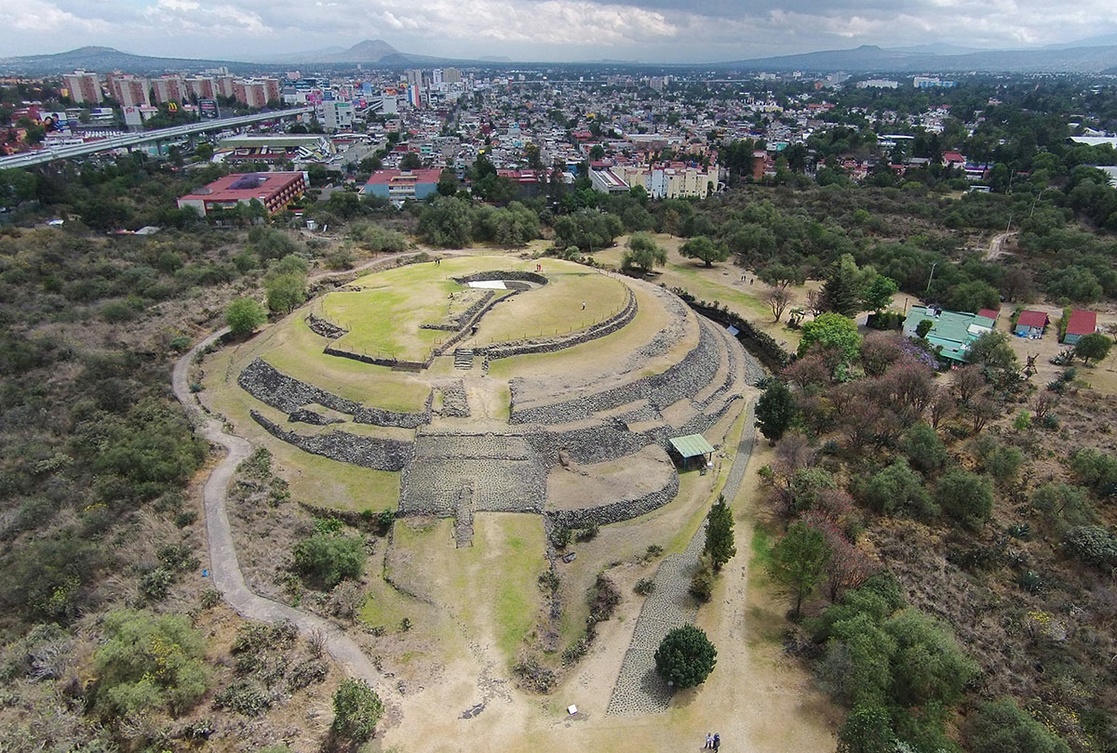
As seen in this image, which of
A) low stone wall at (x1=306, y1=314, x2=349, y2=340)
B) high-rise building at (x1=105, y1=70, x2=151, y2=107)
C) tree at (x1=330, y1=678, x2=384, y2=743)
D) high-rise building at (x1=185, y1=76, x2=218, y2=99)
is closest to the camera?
tree at (x1=330, y1=678, x2=384, y2=743)

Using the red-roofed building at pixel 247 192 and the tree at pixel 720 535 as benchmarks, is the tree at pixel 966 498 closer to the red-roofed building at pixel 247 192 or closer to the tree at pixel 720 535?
the tree at pixel 720 535

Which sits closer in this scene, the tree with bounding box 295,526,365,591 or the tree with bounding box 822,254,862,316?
the tree with bounding box 295,526,365,591

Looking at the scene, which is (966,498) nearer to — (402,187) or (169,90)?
(402,187)

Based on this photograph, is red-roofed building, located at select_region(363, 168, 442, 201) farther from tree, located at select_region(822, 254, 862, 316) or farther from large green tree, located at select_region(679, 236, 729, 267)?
tree, located at select_region(822, 254, 862, 316)

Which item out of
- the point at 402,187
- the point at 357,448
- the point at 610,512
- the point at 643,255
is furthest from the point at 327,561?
the point at 402,187

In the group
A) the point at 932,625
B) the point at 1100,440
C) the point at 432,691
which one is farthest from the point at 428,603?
the point at 1100,440

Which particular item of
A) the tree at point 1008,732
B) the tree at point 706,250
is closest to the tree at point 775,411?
the tree at point 1008,732

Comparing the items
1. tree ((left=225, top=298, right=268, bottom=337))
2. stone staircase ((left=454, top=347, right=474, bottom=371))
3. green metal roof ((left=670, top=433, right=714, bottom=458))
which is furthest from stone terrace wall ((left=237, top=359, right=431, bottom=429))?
green metal roof ((left=670, top=433, right=714, bottom=458))
